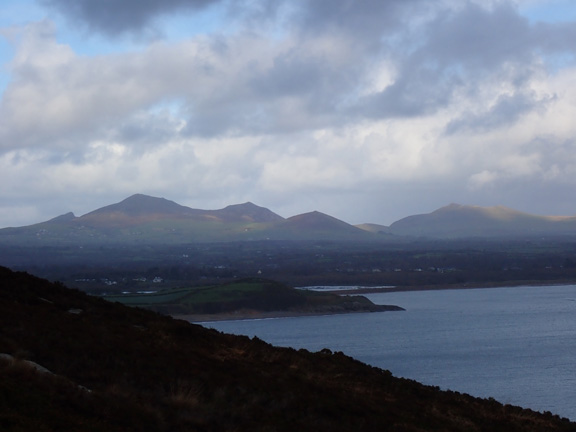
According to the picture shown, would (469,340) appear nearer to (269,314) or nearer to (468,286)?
(269,314)

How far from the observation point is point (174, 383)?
11797 mm

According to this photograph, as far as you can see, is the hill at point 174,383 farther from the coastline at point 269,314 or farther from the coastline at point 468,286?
the coastline at point 468,286

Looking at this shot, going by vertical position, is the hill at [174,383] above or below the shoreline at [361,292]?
above

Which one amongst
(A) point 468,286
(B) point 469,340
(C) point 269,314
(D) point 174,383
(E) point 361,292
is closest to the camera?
(D) point 174,383

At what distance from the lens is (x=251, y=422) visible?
1050 centimetres

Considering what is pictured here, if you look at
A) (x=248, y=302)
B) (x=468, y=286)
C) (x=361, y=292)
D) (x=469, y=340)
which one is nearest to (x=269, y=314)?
(x=248, y=302)

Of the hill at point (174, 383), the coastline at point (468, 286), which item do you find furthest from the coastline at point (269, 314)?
the hill at point (174, 383)

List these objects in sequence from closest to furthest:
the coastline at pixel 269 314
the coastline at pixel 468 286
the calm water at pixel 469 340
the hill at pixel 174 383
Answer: the hill at pixel 174 383 → the calm water at pixel 469 340 → the coastline at pixel 269 314 → the coastline at pixel 468 286

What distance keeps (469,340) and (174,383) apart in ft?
150

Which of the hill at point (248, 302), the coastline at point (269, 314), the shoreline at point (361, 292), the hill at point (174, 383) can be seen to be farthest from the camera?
the hill at point (248, 302)

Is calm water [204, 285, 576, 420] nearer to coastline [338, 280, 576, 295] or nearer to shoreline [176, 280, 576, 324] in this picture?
shoreline [176, 280, 576, 324]

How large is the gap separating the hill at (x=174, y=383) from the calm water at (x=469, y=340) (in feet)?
50.2

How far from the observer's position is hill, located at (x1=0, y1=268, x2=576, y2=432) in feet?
31.0

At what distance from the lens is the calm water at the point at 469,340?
36050mm
